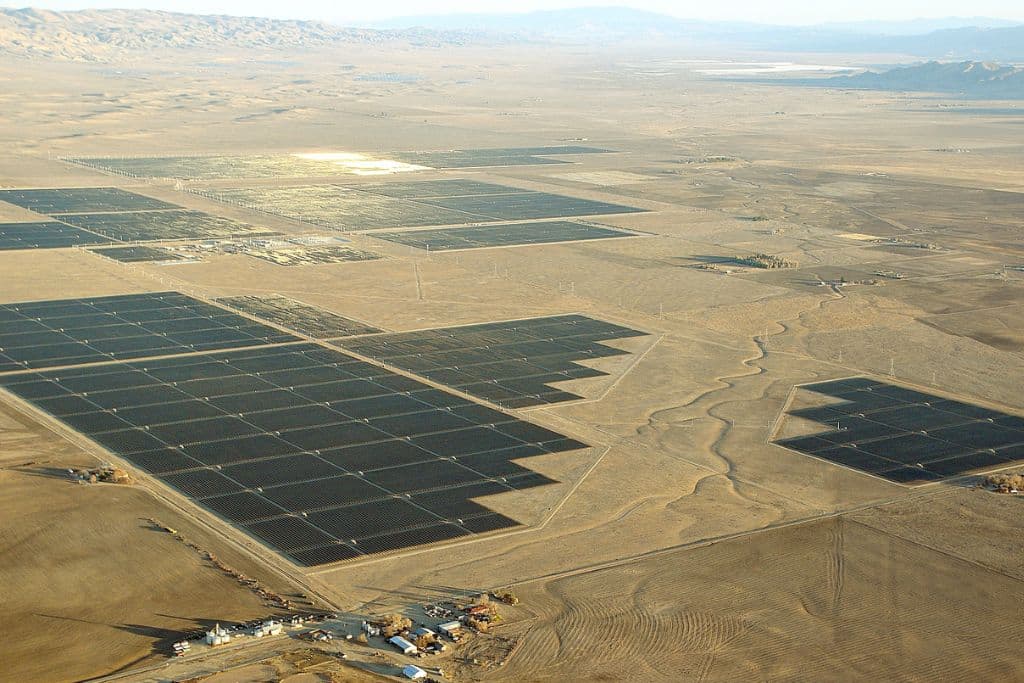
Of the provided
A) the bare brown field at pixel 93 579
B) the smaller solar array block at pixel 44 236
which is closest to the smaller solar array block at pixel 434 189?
the smaller solar array block at pixel 44 236

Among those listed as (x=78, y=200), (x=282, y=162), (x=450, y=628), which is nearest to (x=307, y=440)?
(x=450, y=628)

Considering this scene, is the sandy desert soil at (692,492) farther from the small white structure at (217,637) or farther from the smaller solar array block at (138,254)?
the smaller solar array block at (138,254)

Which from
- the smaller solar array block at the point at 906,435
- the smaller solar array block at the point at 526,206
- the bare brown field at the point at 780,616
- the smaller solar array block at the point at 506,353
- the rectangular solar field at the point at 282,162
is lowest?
the bare brown field at the point at 780,616

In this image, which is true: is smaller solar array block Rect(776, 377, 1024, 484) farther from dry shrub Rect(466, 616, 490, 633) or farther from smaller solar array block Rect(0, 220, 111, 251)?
smaller solar array block Rect(0, 220, 111, 251)

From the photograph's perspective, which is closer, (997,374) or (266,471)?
(266,471)

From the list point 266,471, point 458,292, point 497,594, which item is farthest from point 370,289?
point 497,594

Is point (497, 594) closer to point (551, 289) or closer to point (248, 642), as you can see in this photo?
point (248, 642)

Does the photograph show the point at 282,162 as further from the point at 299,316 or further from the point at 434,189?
the point at 299,316
